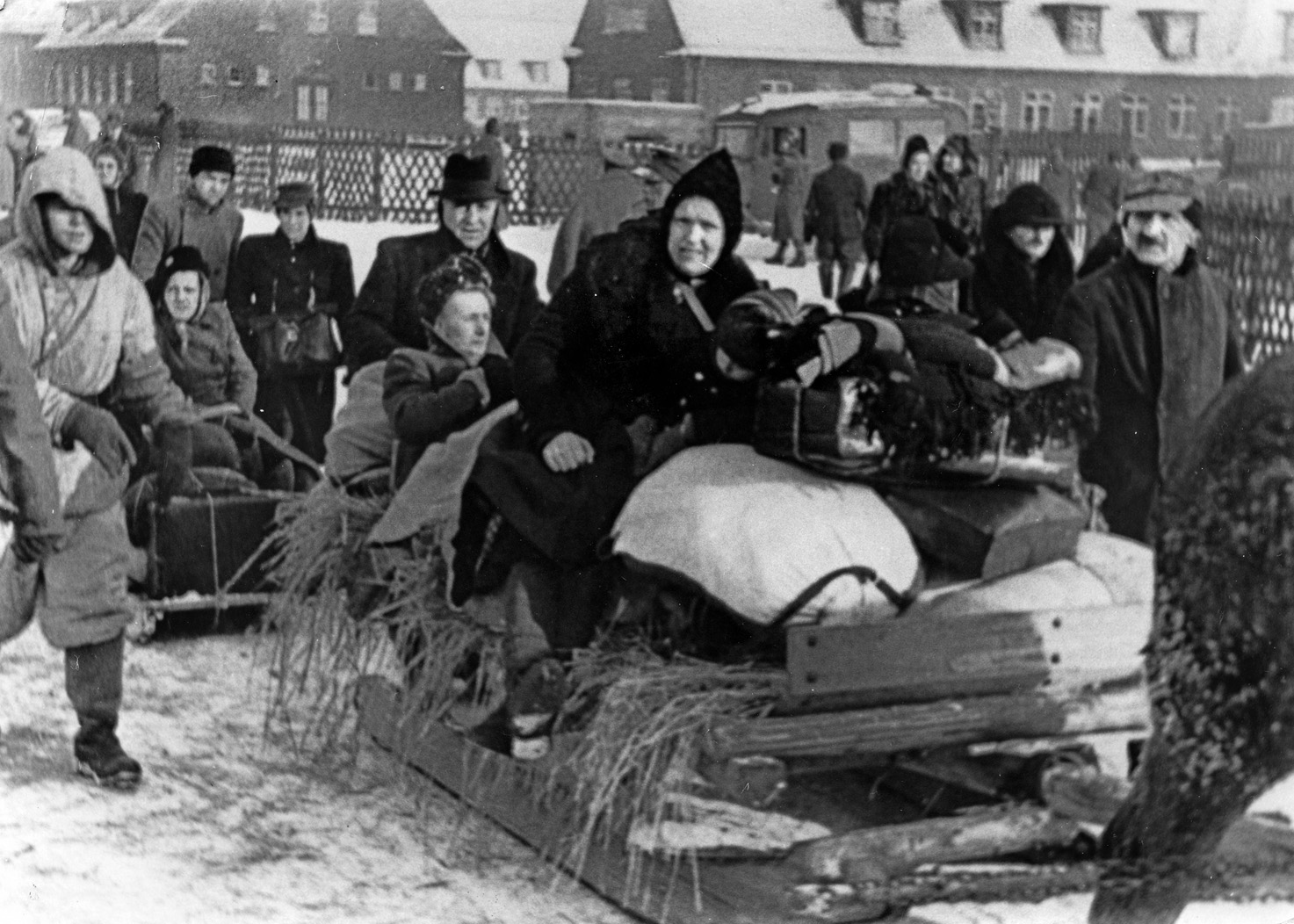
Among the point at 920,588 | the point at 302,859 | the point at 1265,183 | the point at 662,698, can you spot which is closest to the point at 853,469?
the point at 920,588

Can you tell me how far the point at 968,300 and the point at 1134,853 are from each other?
1.14 m

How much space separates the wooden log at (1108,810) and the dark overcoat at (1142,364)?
51 cm

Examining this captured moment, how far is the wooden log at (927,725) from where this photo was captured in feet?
12.9

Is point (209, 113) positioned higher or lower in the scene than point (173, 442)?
higher

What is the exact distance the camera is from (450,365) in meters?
4.82

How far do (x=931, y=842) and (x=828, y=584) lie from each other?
557 millimetres

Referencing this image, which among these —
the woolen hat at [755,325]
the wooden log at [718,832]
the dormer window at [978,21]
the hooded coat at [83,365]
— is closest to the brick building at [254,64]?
the hooded coat at [83,365]

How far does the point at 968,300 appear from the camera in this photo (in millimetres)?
4043

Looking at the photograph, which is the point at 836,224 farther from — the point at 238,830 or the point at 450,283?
the point at 238,830

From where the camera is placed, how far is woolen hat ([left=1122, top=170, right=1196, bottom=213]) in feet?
13.0

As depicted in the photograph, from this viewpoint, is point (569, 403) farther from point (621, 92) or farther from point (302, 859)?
point (302, 859)

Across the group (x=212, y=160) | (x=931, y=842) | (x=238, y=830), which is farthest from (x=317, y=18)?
(x=931, y=842)

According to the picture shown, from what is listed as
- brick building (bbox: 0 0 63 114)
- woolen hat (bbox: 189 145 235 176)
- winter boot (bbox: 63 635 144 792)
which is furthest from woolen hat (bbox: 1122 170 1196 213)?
winter boot (bbox: 63 635 144 792)

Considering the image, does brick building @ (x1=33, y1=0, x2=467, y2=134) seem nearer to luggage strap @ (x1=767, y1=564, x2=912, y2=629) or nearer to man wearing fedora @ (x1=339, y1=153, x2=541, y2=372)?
man wearing fedora @ (x1=339, y1=153, x2=541, y2=372)
